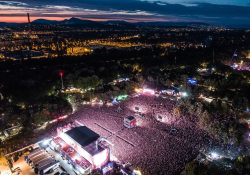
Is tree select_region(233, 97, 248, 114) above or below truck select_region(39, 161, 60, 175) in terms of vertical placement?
above

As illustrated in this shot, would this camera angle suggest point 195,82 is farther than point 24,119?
Yes

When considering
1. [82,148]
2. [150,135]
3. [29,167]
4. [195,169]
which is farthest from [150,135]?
[29,167]

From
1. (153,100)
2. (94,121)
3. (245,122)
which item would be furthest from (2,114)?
(245,122)

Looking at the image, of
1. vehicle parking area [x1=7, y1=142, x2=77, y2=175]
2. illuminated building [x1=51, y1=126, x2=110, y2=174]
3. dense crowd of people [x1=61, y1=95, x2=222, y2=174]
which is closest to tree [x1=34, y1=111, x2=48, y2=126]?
dense crowd of people [x1=61, y1=95, x2=222, y2=174]

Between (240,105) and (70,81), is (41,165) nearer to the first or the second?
(70,81)

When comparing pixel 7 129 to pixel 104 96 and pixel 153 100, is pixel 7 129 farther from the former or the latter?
pixel 153 100

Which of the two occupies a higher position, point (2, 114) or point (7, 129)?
point (2, 114)

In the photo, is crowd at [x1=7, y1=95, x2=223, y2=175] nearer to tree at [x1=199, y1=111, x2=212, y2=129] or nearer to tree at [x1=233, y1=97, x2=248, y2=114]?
tree at [x1=199, y1=111, x2=212, y2=129]
